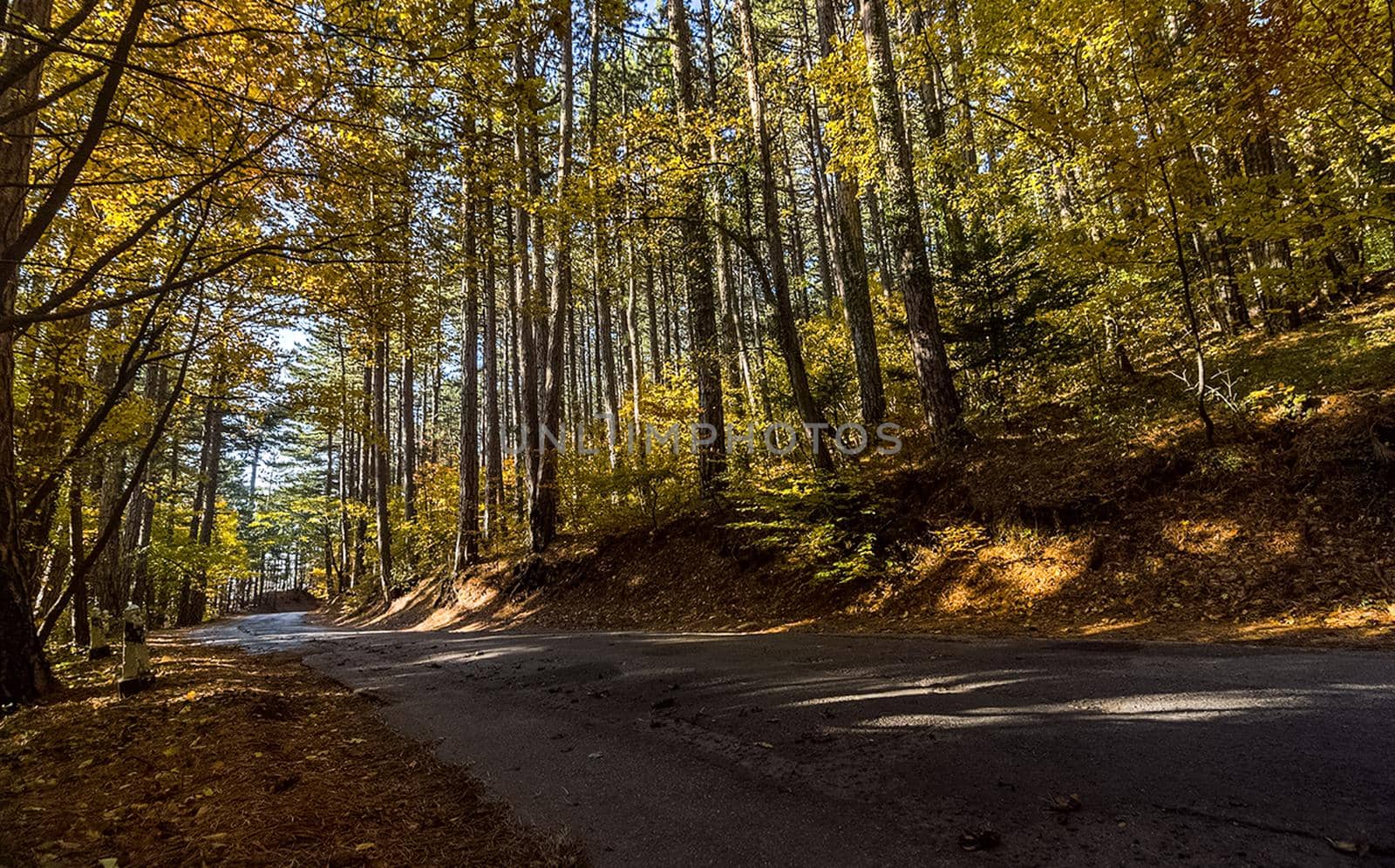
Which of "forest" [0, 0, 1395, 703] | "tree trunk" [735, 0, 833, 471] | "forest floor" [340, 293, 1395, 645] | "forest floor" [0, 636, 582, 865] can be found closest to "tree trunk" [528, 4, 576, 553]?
"forest" [0, 0, 1395, 703]

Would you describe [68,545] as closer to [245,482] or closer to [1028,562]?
[1028,562]

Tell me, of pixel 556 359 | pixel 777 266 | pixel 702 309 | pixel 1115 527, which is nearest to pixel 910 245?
pixel 777 266

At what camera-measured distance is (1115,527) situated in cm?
741

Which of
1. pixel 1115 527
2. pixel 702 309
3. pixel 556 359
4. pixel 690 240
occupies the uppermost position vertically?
pixel 690 240

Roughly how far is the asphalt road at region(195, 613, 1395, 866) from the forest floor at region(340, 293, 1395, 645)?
197 centimetres

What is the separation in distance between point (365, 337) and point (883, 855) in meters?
7.43

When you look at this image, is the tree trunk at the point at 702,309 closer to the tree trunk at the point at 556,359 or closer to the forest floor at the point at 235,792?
the tree trunk at the point at 556,359

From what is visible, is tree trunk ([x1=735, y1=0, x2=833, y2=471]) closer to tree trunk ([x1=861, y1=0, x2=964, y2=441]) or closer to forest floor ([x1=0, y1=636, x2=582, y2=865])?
tree trunk ([x1=861, y1=0, x2=964, y2=441])

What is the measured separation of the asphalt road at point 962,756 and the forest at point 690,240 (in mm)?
3272

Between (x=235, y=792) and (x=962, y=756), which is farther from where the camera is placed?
(x=235, y=792)

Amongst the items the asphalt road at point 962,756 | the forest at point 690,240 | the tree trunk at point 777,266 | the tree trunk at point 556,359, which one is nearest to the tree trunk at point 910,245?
the forest at point 690,240

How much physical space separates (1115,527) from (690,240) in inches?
362

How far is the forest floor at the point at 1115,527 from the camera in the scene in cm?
590

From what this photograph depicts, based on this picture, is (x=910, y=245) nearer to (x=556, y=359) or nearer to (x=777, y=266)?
(x=777, y=266)
